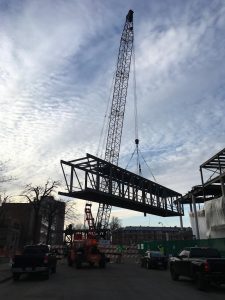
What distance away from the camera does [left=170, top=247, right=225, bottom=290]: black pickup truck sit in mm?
14969

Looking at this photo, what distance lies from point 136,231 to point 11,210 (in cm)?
8753

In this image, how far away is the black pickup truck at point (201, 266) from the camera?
589 inches

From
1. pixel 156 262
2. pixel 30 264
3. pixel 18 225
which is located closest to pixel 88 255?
pixel 156 262

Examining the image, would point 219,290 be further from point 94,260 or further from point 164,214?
point 164,214

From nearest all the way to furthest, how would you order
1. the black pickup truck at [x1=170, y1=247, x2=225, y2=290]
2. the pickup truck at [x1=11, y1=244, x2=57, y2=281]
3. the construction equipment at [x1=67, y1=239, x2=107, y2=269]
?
the black pickup truck at [x1=170, y1=247, x2=225, y2=290] < the pickup truck at [x1=11, y1=244, x2=57, y2=281] < the construction equipment at [x1=67, y1=239, x2=107, y2=269]

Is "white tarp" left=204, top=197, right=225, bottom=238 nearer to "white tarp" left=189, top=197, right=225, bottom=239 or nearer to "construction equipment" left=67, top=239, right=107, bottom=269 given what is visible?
"white tarp" left=189, top=197, right=225, bottom=239

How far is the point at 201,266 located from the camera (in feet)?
50.3

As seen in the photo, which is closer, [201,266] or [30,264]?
[201,266]

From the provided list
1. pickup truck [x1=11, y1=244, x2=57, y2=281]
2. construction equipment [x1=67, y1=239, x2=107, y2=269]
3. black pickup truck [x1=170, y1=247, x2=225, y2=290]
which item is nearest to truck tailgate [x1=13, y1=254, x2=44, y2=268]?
pickup truck [x1=11, y1=244, x2=57, y2=281]

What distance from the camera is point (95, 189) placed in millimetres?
40969

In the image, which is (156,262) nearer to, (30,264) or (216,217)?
(30,264)

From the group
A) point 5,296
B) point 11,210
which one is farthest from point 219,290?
point 11,210

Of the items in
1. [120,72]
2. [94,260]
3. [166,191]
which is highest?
[120,72]

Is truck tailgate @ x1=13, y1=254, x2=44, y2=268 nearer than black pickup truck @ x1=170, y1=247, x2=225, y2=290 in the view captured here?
No
